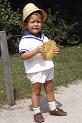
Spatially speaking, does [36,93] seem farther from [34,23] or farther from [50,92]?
[34,23]

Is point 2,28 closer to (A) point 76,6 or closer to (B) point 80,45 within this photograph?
(B) point 80,45

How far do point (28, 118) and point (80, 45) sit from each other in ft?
27.8

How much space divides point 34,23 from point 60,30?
8.49 metres

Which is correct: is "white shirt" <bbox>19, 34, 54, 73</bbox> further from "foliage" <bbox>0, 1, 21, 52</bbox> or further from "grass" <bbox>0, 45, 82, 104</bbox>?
"foliage" <bbox>0, 1, 21, 52</bbox>

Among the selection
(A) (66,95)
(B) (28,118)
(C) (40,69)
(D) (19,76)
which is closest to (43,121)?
(B) (28,118)

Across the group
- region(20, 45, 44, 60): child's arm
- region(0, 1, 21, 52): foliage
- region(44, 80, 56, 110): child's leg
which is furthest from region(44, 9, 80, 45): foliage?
region(20, 45, 44, 60): child's arm

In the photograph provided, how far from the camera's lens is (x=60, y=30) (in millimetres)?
14367

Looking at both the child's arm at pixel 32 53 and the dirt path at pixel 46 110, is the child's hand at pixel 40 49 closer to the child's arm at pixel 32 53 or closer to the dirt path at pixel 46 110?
the child's arm at pixel 32 53

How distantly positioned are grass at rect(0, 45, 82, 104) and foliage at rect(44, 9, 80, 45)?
4.70 ft

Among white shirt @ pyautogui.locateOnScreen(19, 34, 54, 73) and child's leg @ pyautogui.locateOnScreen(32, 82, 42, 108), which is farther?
child's leg @ pyautogui.locateOnScreen(32, 82, 42, 108)

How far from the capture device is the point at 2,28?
41.1 feet

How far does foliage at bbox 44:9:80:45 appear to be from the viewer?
14220 millimetres

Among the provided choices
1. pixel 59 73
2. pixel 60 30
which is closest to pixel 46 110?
pixel 59 73

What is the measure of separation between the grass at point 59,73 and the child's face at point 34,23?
5.27 feet
